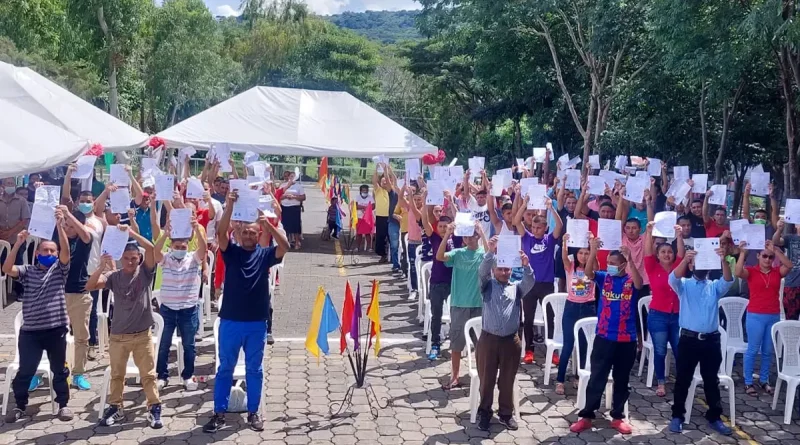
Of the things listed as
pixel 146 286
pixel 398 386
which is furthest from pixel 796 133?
pixel 146 286

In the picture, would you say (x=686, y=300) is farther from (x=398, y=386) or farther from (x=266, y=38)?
(x=266, y=38)

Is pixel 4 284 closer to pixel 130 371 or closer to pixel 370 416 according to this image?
pixel 130 371

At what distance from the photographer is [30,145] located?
9.05 metres

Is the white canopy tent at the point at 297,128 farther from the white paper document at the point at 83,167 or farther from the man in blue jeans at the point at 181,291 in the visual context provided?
the man in blue jeans at the point at 181,291

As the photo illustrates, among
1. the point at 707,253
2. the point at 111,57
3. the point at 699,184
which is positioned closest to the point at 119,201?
the point at 707,253

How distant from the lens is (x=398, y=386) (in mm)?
8258

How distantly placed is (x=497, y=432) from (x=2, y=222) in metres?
8.72

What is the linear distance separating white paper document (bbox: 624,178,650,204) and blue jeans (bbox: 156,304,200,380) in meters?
5.39

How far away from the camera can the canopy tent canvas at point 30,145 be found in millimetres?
8500

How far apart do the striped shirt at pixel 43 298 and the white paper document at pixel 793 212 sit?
7252mm

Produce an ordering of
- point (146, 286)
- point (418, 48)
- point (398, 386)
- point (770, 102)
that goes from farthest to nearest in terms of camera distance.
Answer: point (418, 48)
point (770, 102)
point (398, 386)
point (146, 286)

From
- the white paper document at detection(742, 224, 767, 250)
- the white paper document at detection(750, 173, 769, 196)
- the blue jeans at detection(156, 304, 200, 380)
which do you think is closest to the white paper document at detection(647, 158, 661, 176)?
the white paper document at detection(750, 173, 769, 196)

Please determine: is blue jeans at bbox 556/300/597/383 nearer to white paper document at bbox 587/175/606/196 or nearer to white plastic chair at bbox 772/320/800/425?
white plastic chair at bbox 772/320/800/425

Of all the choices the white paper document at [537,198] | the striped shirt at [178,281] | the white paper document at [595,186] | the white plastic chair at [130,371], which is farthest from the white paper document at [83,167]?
the white paper document at [595,186]
